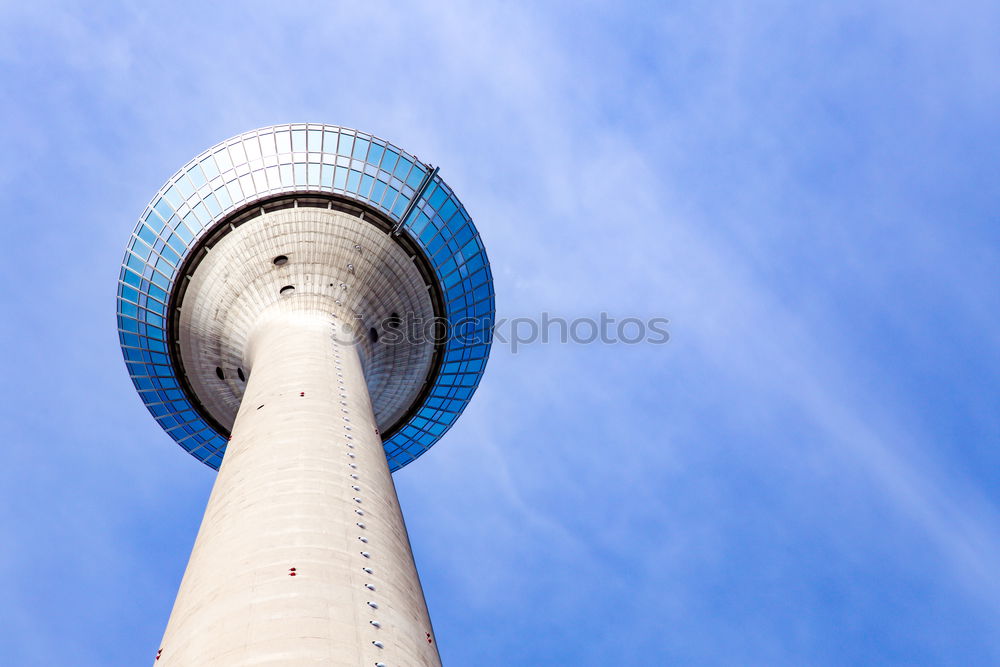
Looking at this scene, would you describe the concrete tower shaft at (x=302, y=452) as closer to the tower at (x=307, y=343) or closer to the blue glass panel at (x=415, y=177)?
the tower at (x=307, y=343)

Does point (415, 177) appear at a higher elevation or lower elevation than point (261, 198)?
higher

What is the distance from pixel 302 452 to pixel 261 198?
68.5 ft

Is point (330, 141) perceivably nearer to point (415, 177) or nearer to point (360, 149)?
point (360, 149)

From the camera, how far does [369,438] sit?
2942 cm

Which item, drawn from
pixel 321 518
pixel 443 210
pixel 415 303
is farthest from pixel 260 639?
pixel 443 210

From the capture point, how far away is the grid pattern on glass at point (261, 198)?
43125 mm

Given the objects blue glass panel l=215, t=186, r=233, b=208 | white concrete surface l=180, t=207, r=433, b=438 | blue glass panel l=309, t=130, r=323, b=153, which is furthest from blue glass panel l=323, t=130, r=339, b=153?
blue glass panel l=215, t=186, r=233, b=208

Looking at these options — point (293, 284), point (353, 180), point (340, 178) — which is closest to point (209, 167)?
point (340, 178)

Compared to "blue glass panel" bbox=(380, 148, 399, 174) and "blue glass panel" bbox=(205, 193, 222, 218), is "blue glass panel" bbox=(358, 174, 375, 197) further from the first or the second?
"blue glass panel" bbox=(205, 193, 222, 218)

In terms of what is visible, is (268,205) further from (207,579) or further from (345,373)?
(207,579)

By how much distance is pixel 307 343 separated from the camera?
1393 inches

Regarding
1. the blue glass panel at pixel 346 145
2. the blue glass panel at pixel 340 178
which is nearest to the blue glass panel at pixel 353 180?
the blue glass panel at pixel 340 178

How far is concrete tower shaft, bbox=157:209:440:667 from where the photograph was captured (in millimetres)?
17828

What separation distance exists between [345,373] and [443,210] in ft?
49.5
